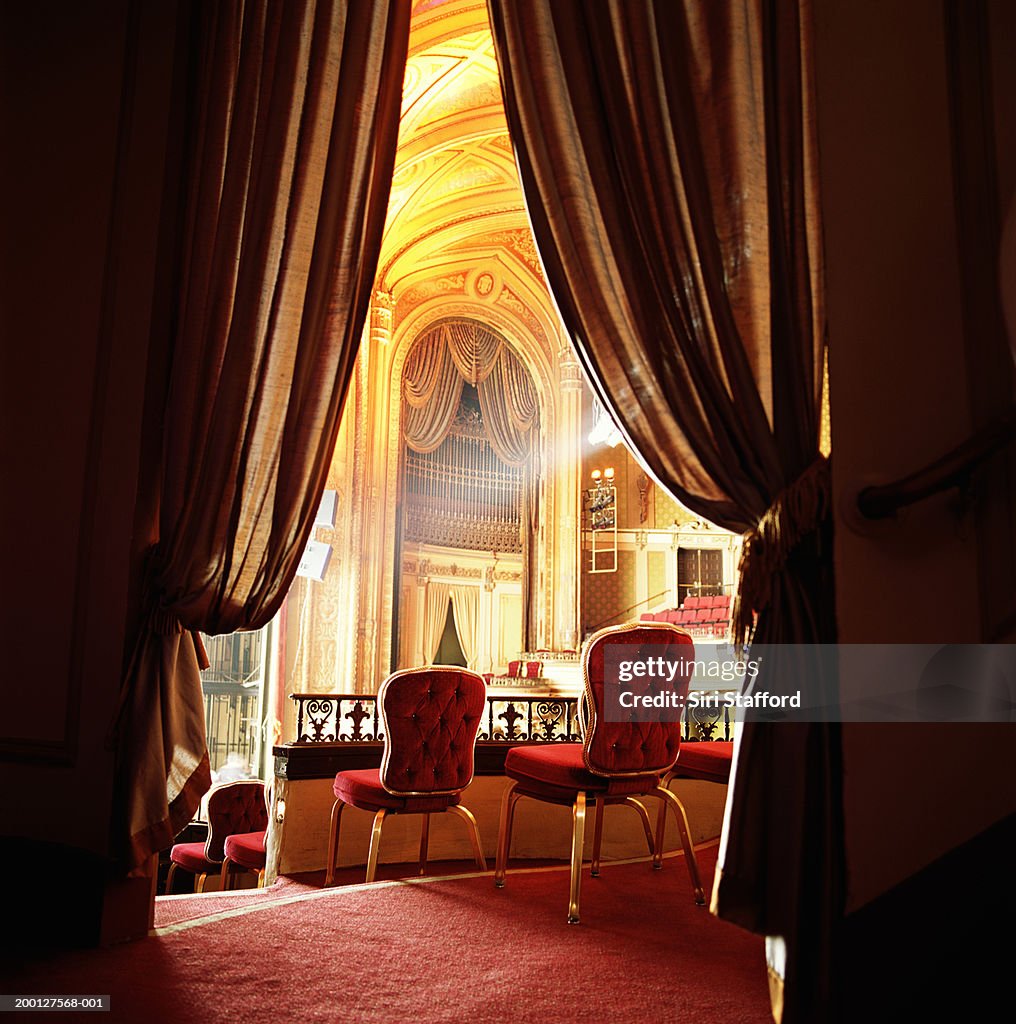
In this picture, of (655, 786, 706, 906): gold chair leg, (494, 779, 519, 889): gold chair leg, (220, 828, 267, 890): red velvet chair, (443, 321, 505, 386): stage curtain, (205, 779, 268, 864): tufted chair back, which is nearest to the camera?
(655, 786, 706, 906): gold chair leg

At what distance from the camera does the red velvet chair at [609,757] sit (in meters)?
2.66

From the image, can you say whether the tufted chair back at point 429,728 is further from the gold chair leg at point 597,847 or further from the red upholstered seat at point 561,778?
the gold chair leg at point 597,847

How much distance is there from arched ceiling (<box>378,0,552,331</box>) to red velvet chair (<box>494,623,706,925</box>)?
5.36m

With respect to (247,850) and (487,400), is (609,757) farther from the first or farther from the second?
(487,400)

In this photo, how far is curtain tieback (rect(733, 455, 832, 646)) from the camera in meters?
1.63

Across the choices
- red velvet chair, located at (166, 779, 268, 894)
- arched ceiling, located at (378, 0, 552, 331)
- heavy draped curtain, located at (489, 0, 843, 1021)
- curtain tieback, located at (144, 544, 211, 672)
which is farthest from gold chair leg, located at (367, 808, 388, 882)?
arched ceiling, located at (378, 0, 552, 331)

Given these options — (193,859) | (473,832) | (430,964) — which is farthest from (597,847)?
(193,859)

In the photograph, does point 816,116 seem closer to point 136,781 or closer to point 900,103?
point 900,103

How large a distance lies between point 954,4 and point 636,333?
90cm

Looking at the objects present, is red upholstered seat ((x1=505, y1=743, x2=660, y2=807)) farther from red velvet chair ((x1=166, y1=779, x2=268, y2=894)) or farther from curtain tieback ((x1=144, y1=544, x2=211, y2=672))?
red velvet chair ((x1=166, y1=779, x2=268, y2=894))

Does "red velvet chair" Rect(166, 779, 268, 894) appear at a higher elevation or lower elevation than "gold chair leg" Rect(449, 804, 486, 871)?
lower

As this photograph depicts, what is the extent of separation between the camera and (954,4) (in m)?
1.82

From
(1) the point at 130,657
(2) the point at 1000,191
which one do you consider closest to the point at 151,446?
(1) the point at 130,657

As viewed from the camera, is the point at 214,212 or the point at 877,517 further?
the point at 214,212
